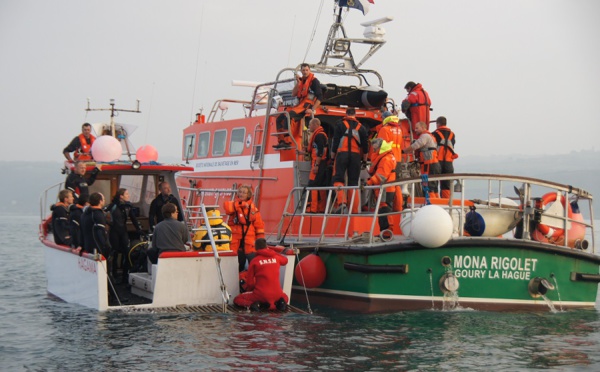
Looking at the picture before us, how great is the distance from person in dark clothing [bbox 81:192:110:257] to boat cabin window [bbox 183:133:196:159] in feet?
17.6

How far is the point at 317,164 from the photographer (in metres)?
12.7

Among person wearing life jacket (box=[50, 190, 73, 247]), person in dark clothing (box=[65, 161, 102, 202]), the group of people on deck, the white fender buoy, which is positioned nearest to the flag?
the group of people on deck

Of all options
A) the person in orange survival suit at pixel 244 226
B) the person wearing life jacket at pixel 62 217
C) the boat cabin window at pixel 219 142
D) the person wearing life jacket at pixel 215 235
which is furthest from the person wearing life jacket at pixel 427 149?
the person wearing life jacket at pixel 62 217

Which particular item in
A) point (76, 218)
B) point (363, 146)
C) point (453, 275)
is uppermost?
point (363, 146)

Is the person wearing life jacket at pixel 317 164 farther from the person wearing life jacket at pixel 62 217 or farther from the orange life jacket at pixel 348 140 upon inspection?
the person wearing life jacket at pixel 62 217

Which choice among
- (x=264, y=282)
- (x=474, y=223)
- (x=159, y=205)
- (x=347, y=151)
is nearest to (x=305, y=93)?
(x=347, y=151)

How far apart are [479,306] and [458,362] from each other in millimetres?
2839

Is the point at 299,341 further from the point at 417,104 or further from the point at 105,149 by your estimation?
the point at 417,104

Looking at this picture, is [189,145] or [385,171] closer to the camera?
[385,171]

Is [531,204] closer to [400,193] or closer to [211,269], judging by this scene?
[400,193]

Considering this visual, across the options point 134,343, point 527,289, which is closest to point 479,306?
point 527,289

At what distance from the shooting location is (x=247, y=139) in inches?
573

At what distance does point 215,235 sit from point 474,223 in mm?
3407

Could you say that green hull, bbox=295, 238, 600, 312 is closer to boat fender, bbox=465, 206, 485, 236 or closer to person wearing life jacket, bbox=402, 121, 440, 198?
boat fender, bbox=465, 206, 485, 236
